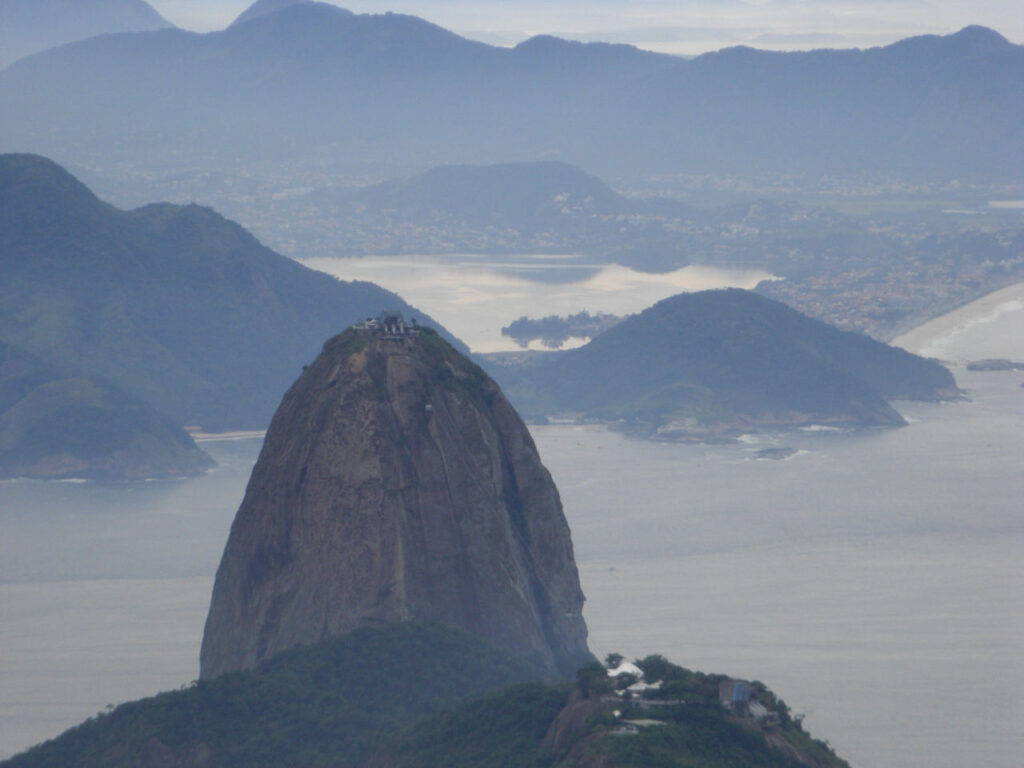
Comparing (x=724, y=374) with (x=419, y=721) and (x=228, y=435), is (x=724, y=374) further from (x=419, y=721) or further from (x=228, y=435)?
(x=419, y=721)

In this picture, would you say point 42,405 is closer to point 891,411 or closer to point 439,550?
point 891,411

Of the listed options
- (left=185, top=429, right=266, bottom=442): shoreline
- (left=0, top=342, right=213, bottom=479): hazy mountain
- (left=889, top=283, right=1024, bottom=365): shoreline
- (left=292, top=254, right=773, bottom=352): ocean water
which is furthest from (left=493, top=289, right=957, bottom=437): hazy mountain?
(left=0, top=342, right=213, bottom=479): hazy mountain

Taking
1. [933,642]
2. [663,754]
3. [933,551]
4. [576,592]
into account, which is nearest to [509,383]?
[933,551]

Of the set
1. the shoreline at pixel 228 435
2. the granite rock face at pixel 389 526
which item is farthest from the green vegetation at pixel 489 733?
the shoreline at pixel 228 435

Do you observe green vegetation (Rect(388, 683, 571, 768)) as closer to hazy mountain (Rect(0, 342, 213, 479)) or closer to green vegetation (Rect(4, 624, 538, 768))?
green vegetation (Rect(4, 624, 538, 768))

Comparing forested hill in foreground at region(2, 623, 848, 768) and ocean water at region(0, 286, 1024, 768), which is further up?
forested hill in foreground at region(2, 623, 848, 768)

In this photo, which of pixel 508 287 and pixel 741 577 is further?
pixel 508 287

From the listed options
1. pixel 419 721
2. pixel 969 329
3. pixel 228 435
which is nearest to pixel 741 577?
pixel 419 721

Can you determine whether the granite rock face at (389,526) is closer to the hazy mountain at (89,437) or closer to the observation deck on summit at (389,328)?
the observation deck on summit at (389,328)
